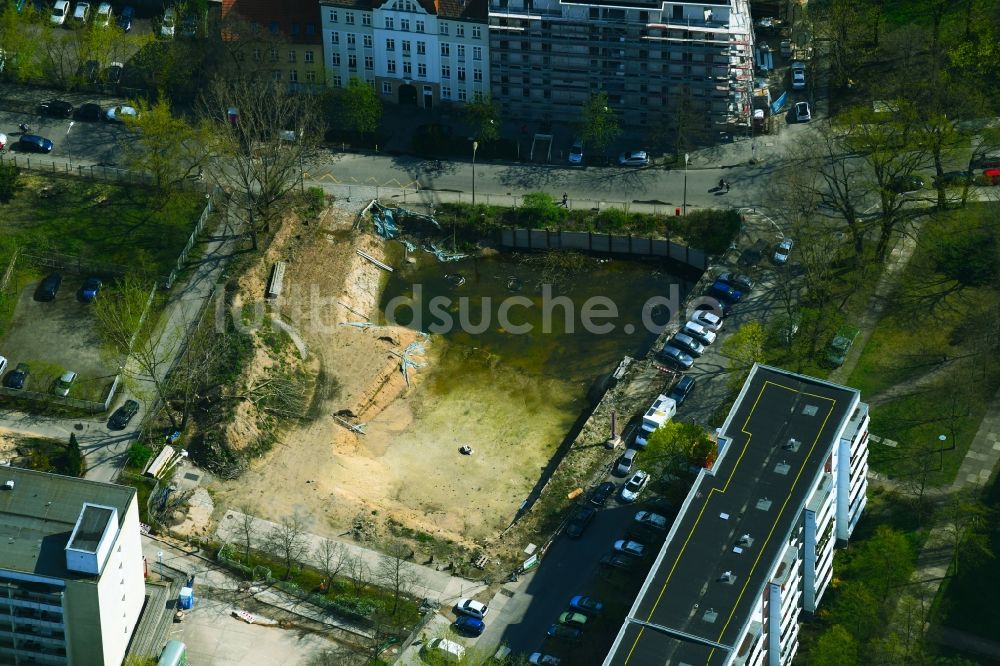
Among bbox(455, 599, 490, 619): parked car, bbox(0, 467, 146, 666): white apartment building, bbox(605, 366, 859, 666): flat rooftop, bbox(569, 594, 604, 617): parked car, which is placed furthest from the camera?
bbox(455, 599, 490, 619): parked car

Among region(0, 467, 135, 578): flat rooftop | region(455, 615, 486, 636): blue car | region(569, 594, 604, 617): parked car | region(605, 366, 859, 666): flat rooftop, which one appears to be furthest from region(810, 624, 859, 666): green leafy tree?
region(0, 467, 135, 578): flat rooftop

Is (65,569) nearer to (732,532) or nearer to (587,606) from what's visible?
(587,606)

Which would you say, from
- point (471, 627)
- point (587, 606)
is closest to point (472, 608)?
point (471, 627)

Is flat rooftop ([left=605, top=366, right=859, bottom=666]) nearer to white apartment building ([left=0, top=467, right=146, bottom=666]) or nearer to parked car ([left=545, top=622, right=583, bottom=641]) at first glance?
parked car ([left=545, top=622, right=583, bottom=641])

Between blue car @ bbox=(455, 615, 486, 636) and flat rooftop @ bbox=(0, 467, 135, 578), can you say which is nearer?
flat rooftop @ bbox=(0, 467, 135, 578)

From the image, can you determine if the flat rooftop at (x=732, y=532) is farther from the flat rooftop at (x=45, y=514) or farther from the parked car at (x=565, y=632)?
the flat rooftop at (x=45, y=514)

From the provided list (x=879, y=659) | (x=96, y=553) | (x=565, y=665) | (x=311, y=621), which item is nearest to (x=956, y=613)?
(x=879, y=659)

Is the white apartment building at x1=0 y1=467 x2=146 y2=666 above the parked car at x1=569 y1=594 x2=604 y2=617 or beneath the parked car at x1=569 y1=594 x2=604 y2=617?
beneath
